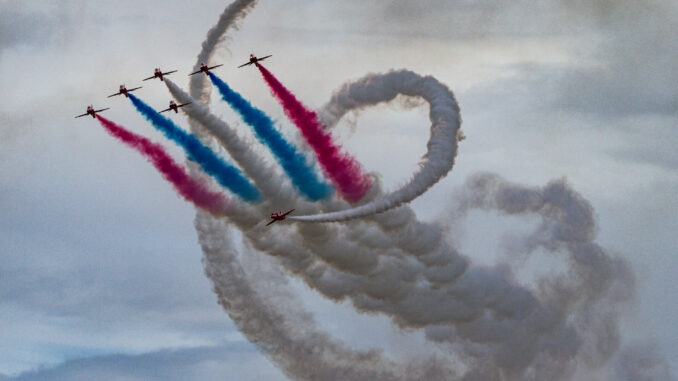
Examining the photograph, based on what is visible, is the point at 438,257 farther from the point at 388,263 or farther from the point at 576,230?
the point at 576,230

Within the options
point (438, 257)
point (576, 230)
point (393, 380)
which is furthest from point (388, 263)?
point (576, 230)

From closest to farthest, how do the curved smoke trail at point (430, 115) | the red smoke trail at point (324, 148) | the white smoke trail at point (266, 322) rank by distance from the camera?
the curved smoke trail at point (430, 115) < the red smoke trail at point (324, 148) < the white smoke trail at point (266, 322)

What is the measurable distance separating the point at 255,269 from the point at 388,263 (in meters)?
8.82

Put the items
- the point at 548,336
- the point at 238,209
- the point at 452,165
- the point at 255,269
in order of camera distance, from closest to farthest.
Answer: the point at 452,165
the point at 238,209
the point at 255,269
the point at 548,336

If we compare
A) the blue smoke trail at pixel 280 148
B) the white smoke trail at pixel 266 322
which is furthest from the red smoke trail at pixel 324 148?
the white smoke trail at pixel 266 322

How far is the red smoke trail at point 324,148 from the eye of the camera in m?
84.5

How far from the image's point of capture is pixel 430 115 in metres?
84.1

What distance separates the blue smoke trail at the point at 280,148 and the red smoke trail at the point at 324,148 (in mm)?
1017

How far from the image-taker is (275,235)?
88562mm

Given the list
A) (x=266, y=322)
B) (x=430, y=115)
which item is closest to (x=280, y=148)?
(x=430, y=115)

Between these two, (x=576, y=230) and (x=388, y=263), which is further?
Answer: (x=576, y=230)

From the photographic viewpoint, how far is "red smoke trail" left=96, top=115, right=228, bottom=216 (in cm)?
8731

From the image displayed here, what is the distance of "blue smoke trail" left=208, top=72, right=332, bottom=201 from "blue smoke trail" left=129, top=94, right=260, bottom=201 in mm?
2655

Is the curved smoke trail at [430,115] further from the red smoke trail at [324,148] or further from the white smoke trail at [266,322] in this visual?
the white smoke trail at [266,322]
